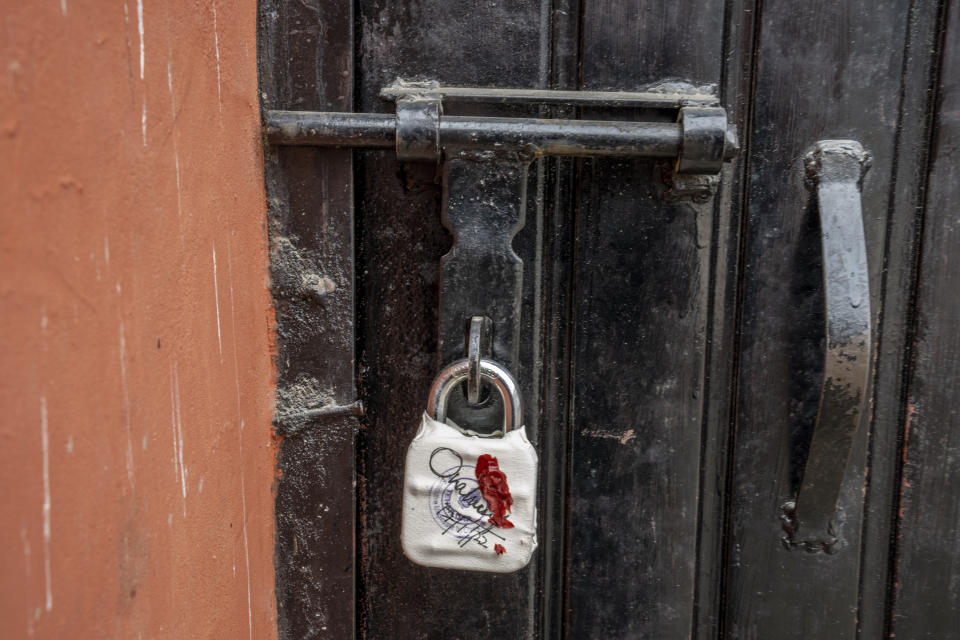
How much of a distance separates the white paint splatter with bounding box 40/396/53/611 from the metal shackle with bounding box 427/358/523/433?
0.28 metres

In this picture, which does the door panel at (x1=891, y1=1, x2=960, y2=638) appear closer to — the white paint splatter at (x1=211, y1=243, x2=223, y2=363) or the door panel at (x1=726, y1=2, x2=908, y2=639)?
the door panel at (x1=726, y1=2, x2=908, y2=639)

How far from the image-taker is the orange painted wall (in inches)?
12.2

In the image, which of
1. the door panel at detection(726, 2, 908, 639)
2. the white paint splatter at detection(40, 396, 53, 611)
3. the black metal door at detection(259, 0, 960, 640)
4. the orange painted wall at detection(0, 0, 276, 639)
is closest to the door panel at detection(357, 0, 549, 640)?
the black metal door at detection(259, 0, 960, 640)

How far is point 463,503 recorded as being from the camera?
1.72 ft

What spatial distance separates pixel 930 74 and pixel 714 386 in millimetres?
342

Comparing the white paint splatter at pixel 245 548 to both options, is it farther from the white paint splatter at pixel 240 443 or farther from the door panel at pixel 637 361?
the door panel at pixel 637 361

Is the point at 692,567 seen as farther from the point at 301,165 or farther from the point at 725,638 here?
the point at 301,165

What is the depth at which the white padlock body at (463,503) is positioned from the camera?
0.52 meters

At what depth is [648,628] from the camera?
67 cm

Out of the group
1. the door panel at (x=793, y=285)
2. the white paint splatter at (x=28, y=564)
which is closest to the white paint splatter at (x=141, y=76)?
the white paint splatter at (x=28, y=564)

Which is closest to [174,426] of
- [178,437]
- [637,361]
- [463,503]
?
[178,437]

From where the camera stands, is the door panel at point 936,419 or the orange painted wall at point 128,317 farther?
the door panel at point 936,419

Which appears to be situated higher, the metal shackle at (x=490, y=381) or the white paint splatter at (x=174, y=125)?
the white paint splatter at (x=174, y=125)

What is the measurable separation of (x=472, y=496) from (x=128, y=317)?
279mm
